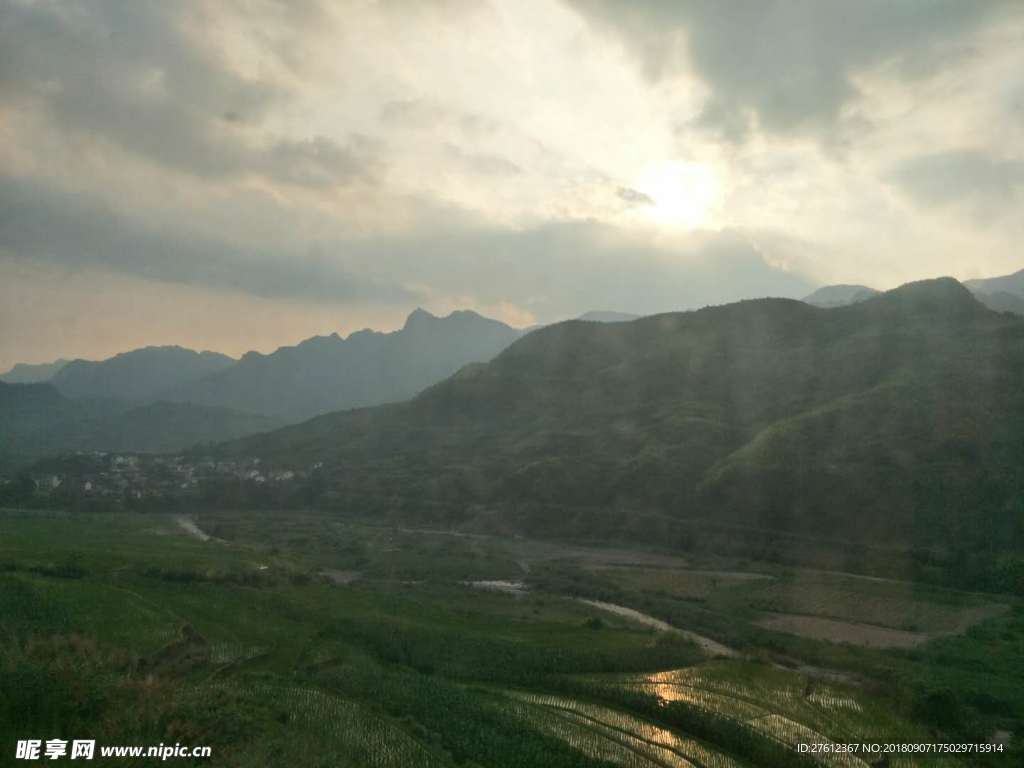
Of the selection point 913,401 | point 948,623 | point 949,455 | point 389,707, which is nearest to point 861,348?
point 913,401

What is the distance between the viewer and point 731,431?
10406cm

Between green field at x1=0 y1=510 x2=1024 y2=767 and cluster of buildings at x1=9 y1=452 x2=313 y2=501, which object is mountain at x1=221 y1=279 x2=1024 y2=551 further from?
green field at x1=0 y1=510 x2=1024 y2=767

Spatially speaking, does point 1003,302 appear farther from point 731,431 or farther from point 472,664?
point 472,664

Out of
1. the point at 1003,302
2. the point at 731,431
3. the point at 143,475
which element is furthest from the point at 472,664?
the point at 1003,302

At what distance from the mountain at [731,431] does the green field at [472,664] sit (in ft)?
54.9

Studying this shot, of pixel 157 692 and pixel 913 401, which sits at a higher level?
pixel 913 401

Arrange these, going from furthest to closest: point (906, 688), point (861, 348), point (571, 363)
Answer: point (571, 363)
point (861, 348)
point (906, 688)

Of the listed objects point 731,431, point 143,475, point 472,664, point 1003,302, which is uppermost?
point 1003,302

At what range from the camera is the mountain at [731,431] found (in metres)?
73.6

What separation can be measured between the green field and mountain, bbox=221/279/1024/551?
1674 cm

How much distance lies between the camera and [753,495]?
8025 cm

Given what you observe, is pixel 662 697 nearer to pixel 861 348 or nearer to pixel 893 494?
pixel 893 494

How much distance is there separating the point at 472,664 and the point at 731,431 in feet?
251

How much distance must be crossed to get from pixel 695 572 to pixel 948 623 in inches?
888
